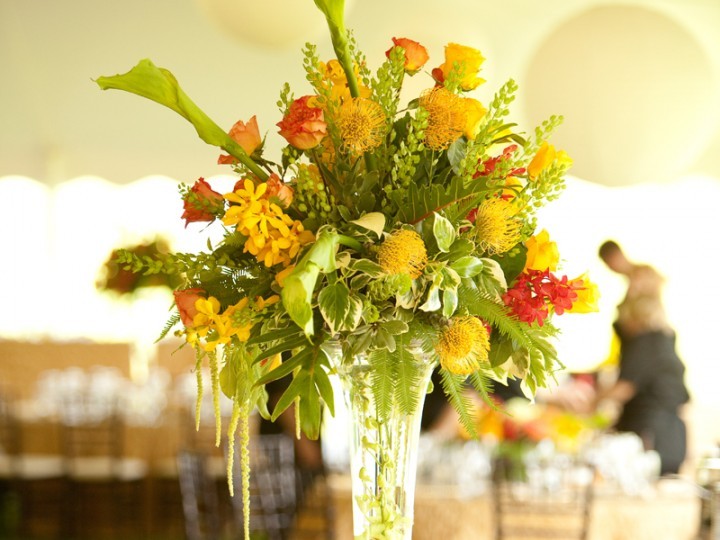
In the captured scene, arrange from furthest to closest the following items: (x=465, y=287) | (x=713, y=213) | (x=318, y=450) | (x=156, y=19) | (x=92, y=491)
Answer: (x=713, y=213) < (x=156, y=19) < (x=92, y=491) < (x=318, y=450) < (x=465, y=287)

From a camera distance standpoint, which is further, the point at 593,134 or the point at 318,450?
the point at 318,450

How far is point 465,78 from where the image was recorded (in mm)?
997

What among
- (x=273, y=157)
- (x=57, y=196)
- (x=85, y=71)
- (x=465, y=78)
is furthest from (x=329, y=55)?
(x=465, y=78)

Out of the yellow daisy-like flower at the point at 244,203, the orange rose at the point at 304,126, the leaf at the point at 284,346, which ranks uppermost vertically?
the orange rose at the point at 304,126

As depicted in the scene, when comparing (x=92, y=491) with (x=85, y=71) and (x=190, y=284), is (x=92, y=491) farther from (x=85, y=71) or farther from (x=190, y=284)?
(x=190, y=284)

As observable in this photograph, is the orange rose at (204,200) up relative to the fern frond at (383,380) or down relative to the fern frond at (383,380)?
up

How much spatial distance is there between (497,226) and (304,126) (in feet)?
0.71

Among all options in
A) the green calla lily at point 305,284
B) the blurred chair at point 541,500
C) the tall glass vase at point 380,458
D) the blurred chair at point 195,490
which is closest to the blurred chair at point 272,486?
the blurred chair at point 195,490

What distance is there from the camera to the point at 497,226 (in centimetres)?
95

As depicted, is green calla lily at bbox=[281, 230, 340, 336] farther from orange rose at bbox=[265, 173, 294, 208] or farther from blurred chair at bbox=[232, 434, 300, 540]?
blurred chair at bbox=[232, 434, 300, 540]

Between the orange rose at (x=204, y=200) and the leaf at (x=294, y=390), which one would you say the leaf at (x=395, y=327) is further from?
the orange rose at (x=204, y=200)

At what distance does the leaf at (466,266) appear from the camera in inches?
36.9

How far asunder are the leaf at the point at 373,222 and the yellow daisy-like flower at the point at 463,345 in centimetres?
12

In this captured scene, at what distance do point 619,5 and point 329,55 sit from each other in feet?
12.1
